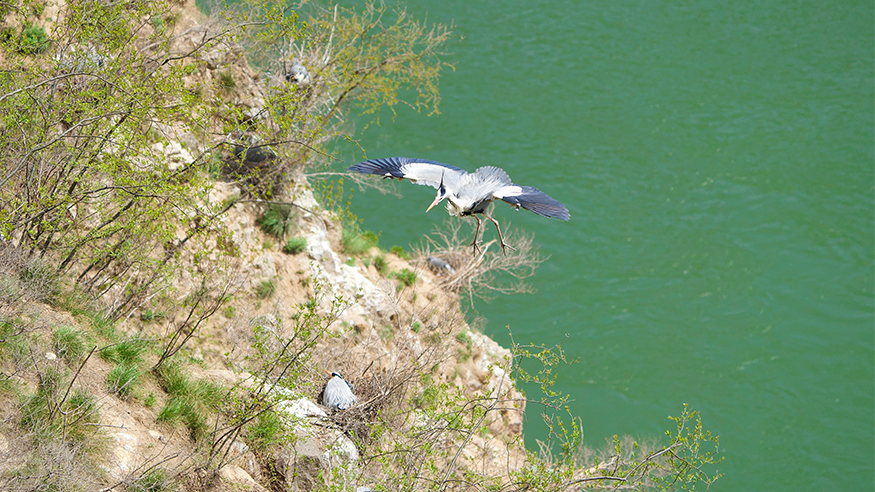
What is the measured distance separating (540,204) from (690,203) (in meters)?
21.8

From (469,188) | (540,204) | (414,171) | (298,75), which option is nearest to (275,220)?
(298,75)

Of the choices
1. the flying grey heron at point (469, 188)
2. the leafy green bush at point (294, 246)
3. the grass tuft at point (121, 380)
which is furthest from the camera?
the leafy green bush at point (294, 246)

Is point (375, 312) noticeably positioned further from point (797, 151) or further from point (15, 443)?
point (797, 151)

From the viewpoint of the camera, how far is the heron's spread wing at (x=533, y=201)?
10070 mm

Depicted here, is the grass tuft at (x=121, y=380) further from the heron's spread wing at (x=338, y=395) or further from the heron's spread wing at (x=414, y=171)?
the heron's spread wing at (x=414, y=171)

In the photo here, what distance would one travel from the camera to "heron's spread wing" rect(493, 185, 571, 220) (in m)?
10.1

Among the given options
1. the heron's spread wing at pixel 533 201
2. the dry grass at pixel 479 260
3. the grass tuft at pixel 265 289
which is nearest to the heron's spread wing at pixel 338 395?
the grass tuft at pixel 265 289

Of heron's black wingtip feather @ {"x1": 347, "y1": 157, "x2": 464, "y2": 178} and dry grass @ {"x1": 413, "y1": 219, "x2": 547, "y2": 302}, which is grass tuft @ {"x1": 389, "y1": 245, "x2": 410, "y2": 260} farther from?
heron's black wingtip feather @ {"x1": 347, "y1": 157, "x2": 464, "y2": 178}

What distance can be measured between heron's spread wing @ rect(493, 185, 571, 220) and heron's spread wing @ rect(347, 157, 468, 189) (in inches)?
33.1

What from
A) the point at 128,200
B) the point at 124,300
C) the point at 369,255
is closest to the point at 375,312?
the point at 369,255

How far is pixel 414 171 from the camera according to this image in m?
11.0

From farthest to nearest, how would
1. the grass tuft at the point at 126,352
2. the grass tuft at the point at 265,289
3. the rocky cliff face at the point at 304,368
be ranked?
1. the grass tuft at the point at 265,289
2. the grass tuft at the point at 126,352
3. the rocky cliff face at the point at 304,368

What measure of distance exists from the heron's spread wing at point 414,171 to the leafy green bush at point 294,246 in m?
9.47

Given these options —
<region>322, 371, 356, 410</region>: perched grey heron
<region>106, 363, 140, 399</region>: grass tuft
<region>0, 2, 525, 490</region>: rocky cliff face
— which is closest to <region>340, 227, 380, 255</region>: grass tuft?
<region>0, 2, 525, 490</region>: rocky cliff face
